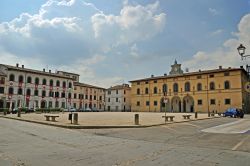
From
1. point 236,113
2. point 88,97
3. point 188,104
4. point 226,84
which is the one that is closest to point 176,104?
point 188,104

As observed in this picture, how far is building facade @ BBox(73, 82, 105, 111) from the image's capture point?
8394 cm

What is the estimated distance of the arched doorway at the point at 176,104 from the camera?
70.6m

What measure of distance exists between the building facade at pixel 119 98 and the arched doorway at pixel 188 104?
29.6m

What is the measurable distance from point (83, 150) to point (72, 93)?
71.4 metres

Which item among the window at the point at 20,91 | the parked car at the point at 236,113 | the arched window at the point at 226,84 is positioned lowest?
the parked car at the point at 236,113

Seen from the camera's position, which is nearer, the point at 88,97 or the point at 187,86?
the point at 187,86

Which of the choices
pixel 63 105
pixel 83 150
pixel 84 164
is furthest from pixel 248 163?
pixel 63 105

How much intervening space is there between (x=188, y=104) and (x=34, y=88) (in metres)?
45.5

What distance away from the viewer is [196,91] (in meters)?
65.4

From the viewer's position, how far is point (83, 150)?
8.47 m

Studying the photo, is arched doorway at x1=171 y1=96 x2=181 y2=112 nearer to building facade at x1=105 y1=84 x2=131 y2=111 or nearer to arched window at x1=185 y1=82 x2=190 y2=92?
arched window at x1=185 y1=82 x2=190 y2=92

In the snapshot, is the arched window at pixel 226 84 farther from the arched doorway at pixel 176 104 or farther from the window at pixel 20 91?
the window at pixel 20 91

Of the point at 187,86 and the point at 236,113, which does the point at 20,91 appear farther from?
the point at 236,113

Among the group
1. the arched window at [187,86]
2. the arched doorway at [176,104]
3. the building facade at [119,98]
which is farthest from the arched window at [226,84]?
the building facade at [119,98]
